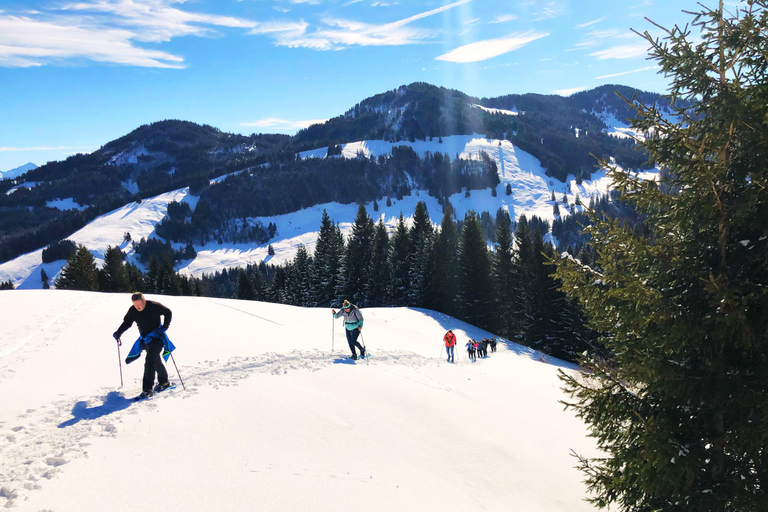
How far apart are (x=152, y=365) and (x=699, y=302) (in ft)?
33.1

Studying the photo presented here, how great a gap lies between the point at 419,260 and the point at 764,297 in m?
45.0

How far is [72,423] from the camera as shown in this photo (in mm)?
7059

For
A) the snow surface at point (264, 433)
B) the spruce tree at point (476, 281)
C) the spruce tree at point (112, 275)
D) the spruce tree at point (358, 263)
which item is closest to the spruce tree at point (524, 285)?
the spruce tree at point (476, 281)

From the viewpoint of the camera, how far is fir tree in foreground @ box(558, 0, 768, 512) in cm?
467

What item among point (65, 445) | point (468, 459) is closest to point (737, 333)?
point (468, 459)

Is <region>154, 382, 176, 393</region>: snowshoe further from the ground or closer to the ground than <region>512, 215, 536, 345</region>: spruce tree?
further from the ground

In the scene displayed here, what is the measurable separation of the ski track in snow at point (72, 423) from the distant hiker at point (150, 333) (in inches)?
17.6

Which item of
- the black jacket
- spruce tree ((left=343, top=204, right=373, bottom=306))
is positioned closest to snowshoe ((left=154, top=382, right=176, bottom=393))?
the black jacket

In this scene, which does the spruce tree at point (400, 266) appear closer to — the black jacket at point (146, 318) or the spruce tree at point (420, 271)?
the spruce tree at point (420, 271)

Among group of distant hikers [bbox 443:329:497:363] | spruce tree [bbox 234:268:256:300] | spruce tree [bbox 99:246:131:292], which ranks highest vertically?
spruce tree [bbox 99:246:131:292]

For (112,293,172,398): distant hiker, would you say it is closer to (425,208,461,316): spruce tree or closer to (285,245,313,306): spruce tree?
(425,208,461,316): spruce tree

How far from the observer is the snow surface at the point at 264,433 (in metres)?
5.27

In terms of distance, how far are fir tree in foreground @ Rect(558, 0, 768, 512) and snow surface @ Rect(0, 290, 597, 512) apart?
2552mm

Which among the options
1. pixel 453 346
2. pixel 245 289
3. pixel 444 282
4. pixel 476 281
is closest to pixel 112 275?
pixel 245 289
